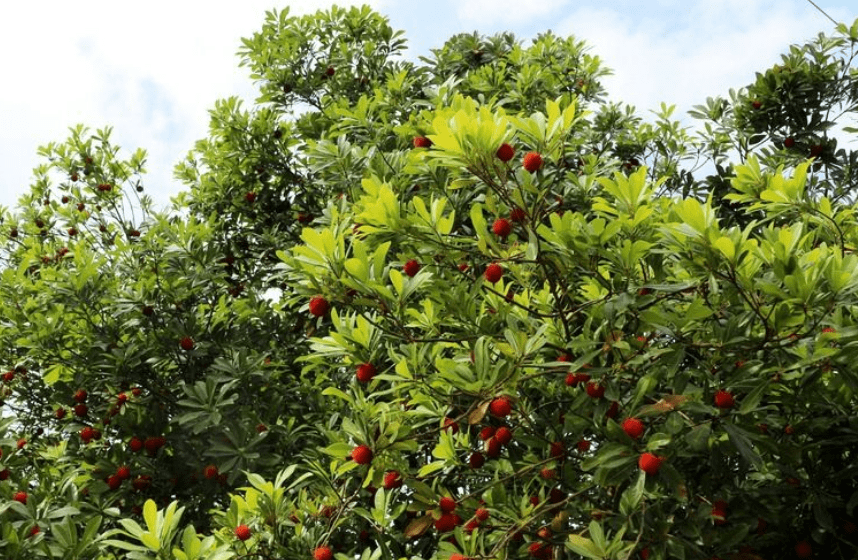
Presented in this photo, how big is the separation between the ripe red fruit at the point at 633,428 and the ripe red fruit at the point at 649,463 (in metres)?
0.08

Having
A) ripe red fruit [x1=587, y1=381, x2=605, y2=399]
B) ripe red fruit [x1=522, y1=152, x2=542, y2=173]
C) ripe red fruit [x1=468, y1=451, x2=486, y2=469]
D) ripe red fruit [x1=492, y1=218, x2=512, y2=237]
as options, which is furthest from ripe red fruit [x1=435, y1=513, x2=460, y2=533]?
ripe red fruit [x1=522, y1=152, x2=542, y2=173]

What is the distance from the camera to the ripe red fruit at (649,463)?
279 cm

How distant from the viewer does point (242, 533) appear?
372 cm

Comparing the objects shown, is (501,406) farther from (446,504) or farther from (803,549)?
(803,549)

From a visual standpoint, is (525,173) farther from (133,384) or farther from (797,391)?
(133,384)

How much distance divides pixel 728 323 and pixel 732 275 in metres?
0.20

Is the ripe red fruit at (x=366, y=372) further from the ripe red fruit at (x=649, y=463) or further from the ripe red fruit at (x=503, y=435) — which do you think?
the ripe red fruit at (x=649, y=463)

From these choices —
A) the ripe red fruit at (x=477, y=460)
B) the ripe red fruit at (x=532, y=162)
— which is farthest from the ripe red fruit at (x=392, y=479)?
the ripe red fruit at (x=532, y=162)

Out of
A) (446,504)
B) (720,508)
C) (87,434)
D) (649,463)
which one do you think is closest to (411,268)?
(446,504)

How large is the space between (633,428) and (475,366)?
59cm

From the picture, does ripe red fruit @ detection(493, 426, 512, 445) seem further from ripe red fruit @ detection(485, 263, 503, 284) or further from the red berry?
ripe red fruit @ detection(485, 263, 503, 284)

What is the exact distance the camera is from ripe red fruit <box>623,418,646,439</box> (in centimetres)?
286

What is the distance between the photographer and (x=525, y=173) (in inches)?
126

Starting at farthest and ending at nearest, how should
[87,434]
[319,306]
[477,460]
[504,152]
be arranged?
[87,434] → [477,460] → [319,306] → [504,152]
